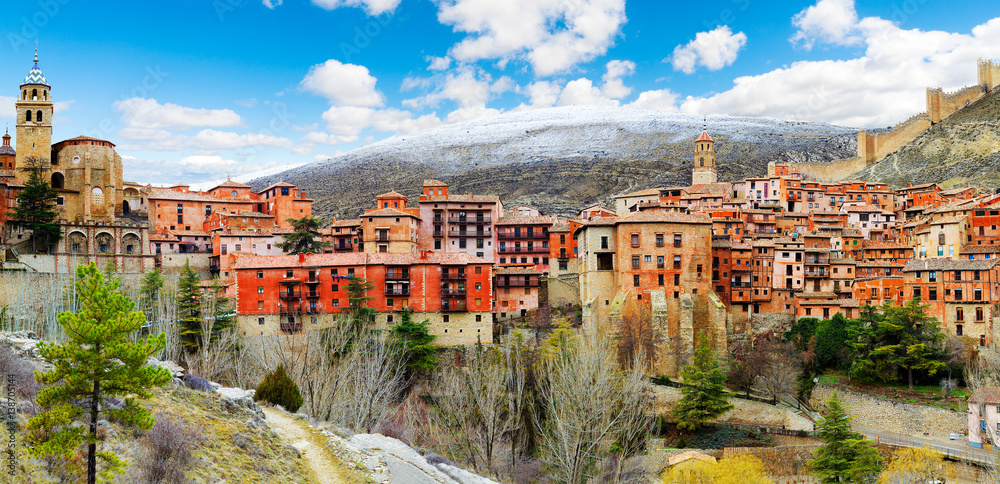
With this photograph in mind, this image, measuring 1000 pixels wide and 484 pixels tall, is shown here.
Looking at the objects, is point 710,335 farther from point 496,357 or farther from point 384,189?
point 384,189

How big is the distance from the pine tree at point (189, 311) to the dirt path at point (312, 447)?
22.9m

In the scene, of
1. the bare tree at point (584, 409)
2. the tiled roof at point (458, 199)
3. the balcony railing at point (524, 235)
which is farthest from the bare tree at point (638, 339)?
the tiled roof at point (458, 199)

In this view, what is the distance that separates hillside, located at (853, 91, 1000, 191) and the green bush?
8500cm

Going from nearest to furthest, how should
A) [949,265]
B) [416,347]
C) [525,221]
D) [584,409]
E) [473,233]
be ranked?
1. [584,409]
2. [416,347]
3. [949,265]
4. [525,221]
5. [473,233]

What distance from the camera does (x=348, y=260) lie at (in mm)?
49719

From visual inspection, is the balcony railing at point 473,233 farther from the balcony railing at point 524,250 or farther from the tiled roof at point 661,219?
the tiled roof at point 661,219

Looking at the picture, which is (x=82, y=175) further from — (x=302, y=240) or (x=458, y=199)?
(x=458, y=199)

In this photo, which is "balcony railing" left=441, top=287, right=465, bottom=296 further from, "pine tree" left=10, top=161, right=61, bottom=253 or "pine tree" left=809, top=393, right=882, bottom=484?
"pine tree" left=10, top=161, right=61, bottom=253

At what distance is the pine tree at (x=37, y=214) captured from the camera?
52.8 meters

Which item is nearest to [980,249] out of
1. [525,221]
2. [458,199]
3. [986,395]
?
[986,395]

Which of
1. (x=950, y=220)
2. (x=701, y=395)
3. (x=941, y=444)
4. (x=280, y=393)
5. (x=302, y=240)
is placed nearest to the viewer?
(x=280, y=393)

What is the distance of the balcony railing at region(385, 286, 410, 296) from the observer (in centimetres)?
4888

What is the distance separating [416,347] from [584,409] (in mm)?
14992

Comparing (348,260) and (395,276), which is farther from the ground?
(348,260)
